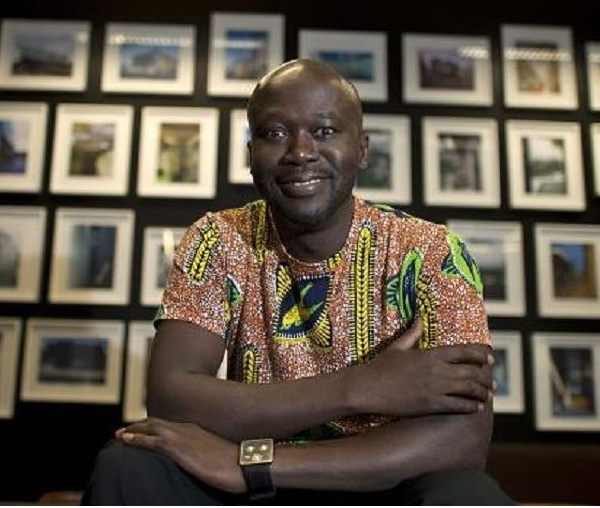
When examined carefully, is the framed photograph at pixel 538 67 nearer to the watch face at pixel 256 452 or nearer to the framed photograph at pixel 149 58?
the framed photograph at pixel 149 58

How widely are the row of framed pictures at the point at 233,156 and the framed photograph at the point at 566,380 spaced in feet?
1.90

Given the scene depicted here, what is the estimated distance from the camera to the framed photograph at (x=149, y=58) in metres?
2.91

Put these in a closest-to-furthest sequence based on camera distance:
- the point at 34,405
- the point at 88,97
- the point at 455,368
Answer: the point at 455,368
the point at 34,405
the point at 88,97

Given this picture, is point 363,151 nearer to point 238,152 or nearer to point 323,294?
point 323,294

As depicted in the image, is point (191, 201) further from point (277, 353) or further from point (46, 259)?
point (277, 353)

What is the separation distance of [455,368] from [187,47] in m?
2.19

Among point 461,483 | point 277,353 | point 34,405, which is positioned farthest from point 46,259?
point 461,483

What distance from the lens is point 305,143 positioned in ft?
4.64

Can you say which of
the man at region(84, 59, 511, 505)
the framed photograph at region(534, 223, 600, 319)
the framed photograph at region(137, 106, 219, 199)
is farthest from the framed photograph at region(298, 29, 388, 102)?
the man at region(84, 59, 511, 505)

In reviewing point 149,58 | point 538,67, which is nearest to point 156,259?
point 149,58

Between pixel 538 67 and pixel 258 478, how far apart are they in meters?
2.50

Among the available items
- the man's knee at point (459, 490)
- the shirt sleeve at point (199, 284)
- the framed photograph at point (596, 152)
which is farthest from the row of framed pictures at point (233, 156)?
the man's knee at point (459, 490)

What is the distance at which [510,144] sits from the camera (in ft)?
9.58

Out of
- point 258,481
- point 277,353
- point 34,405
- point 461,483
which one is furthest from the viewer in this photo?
point 34,405
